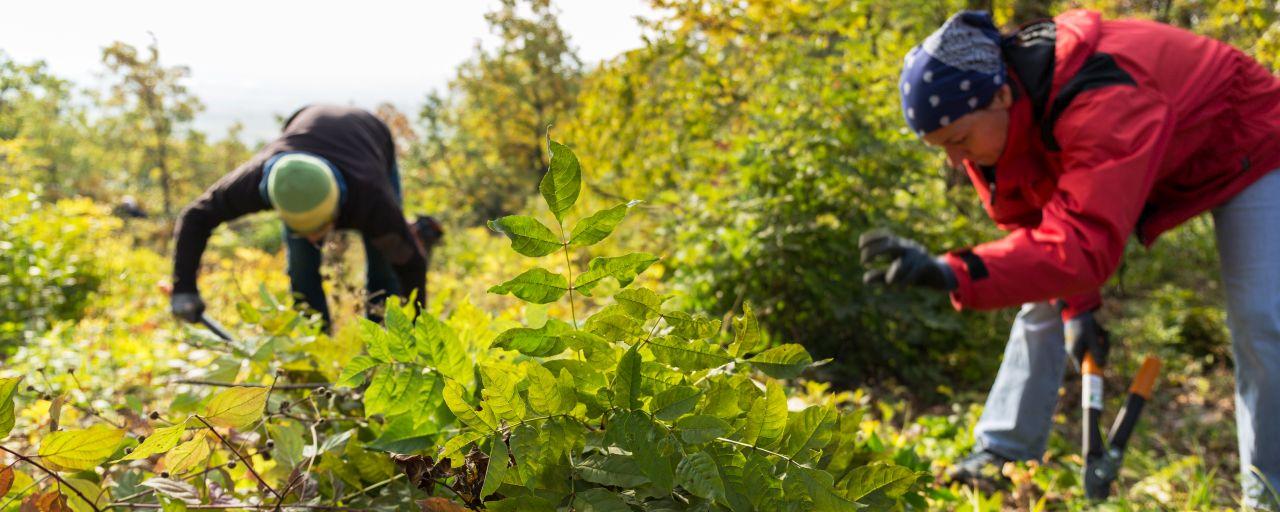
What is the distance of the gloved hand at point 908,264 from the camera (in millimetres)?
1985

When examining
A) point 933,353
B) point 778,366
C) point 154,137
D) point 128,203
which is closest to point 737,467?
point 778,366

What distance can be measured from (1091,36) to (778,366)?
173 centimetres

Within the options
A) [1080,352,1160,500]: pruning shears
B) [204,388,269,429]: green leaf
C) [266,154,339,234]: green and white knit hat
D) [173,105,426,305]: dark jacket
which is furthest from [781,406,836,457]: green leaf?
[173,105,426,305]: dark jacket

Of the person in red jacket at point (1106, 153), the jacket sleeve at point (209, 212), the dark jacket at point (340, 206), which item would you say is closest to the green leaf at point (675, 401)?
the person in red jacket at point (1106, 153)

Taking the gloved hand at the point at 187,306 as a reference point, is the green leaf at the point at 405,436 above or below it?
above

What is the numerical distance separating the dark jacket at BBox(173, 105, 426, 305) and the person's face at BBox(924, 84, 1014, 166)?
2.20 m

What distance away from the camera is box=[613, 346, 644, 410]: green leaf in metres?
0.65

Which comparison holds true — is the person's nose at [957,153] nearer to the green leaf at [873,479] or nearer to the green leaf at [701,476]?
the green leaf at [873,479]

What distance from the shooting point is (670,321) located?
2.35ft

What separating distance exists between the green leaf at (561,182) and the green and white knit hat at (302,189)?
2.36 m

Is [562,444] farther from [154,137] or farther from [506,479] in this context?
[154,137]

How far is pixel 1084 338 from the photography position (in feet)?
8.45

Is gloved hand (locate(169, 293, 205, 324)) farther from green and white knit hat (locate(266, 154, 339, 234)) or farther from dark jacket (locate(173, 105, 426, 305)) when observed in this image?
green and white knit hat (locate(266, 154, 339, 234))

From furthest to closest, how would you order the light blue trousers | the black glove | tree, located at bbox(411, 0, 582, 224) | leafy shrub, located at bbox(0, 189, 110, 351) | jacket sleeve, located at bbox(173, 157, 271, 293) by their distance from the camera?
tree, located at bbox(411, 0, 582, 224) < leafy shrub, located at bbox(0, 189, 110, 351) < jacket sleeve, located at bbox(173, 157, 271, 293) < the black glove < the light blue trousers
